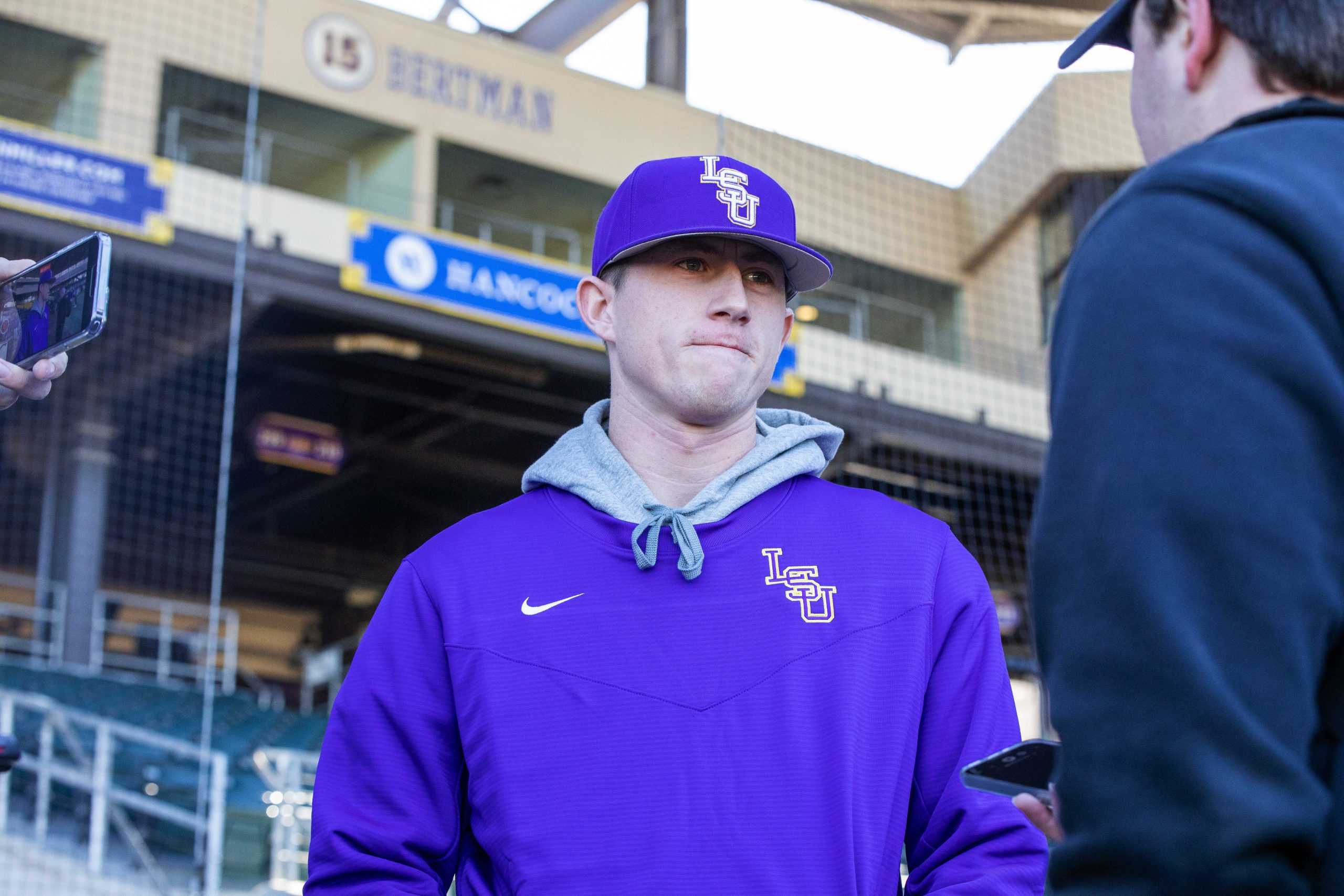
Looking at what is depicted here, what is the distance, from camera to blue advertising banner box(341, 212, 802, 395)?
14086 millimetres

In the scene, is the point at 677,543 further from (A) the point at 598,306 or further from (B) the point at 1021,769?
(B) the point at 1021,769

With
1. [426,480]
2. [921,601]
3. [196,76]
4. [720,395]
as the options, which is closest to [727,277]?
[720,395]

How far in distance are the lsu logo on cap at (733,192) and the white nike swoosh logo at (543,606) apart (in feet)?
1.83

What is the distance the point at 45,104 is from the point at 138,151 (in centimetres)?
101

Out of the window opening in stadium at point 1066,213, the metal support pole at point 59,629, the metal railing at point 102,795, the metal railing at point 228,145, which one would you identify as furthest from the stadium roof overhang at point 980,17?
the metal support pole at point 59,629

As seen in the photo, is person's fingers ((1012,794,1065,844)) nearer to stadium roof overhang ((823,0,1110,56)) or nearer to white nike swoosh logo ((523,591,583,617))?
white nike swoosh logo ((523,591,583,617))

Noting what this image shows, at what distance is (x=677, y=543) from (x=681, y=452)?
0.22 metres

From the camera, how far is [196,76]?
16469mm

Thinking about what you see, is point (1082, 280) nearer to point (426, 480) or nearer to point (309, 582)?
point (426, 480)

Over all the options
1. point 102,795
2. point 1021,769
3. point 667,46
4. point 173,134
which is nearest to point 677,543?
point 1021,769

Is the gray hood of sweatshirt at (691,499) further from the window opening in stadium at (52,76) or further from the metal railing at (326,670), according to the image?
the window opening in stadium at (52,76)

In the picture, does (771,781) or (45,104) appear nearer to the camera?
(771,781)

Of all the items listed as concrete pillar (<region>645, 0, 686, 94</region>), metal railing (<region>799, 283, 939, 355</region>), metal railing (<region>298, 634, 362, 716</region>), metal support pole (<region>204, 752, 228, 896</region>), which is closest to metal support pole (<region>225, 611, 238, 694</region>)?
metal railing (<region>298, 634, 362, 716</region>)

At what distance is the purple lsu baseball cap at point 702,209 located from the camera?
2025 millimetres
